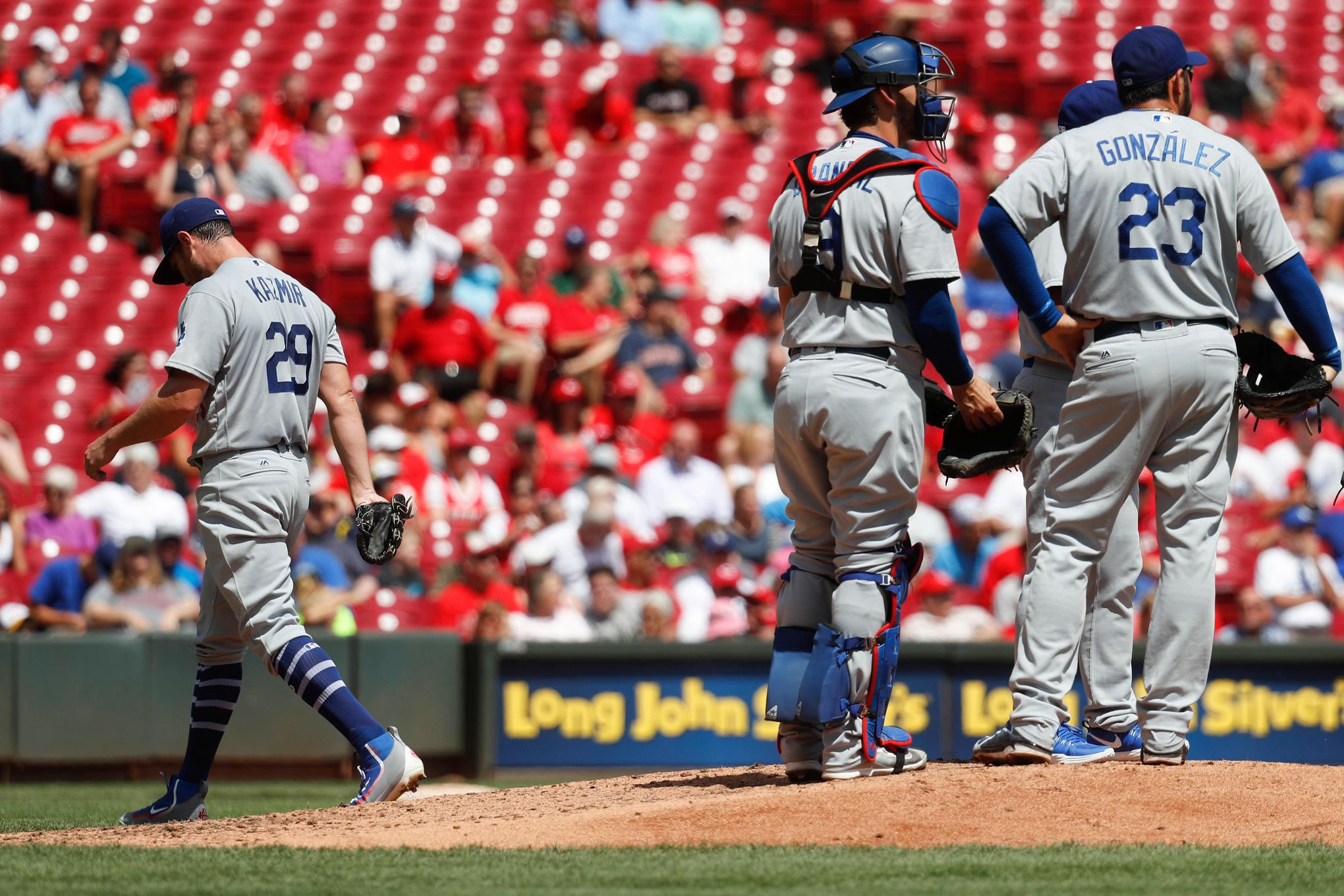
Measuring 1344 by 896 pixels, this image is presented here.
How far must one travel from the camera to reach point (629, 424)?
1270cm

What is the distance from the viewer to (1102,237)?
5.17 m

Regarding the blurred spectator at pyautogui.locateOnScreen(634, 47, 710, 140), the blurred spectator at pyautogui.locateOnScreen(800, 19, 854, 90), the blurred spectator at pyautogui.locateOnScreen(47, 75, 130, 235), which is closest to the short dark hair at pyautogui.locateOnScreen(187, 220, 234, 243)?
the blurred spectator at pyautogui.locateOnScreen(47, 75, 130, 235)

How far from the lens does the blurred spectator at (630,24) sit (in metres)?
17.2

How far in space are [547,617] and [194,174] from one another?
517 centimetres

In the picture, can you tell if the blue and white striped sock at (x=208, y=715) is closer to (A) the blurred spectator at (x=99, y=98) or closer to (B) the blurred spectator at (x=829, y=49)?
(A) the blurred spectator at (x=99, y=98)

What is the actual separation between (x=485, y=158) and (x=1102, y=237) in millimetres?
10806

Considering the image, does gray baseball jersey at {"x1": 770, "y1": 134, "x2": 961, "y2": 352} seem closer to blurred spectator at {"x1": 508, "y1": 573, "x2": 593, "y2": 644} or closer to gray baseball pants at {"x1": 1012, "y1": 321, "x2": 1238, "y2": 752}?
gray baseball pants at {"x1": 1012, "y1": 321, "x2": 1238, "y2": 752}

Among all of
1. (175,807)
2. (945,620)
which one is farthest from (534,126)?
(175,807)

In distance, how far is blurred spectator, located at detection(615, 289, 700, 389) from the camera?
42.6ft

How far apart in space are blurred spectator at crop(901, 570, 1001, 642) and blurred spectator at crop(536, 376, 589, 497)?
2.49 meters

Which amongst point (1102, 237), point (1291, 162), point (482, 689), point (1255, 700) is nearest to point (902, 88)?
point (1102, 237)

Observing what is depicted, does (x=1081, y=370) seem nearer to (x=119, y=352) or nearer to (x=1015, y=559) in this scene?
(x=1015, y=559)

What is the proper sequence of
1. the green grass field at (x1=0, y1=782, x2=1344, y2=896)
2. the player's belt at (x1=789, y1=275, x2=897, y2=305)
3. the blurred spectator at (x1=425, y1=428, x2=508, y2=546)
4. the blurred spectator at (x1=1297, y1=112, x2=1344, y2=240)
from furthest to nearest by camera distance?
the blurred spectator at (x1=1297, y1=112, x2=1344, y2=240)
the blurred spectator at (x1=425, y1=428, x2=508, y2=546)
the player's belt at (x1=789, y1=275, x2=897, y2=305)
the green grass field at (x1=0, y1=782, x2=1344, y2=896)

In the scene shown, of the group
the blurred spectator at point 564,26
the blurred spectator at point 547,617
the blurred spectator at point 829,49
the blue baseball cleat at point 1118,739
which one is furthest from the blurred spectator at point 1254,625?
the blurred spectator at point 564,26
